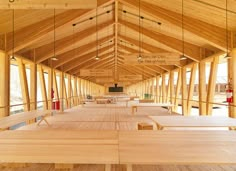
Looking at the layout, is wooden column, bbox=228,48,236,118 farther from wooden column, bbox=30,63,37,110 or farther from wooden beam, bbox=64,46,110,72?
wooden beam, bbox=64,46,110,72

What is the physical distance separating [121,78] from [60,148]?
45.5ft

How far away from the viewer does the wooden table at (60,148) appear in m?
2.10

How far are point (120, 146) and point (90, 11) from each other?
6603mm

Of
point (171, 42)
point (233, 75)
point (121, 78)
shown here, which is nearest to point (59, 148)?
point (233, 75)

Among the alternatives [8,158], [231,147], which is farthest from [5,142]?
[231,147]

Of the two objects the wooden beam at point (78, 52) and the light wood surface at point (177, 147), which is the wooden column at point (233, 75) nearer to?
the light wood surface at point (177, 147)

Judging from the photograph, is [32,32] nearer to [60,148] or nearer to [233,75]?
[60,148]

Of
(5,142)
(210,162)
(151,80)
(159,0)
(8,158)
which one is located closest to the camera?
(210,162)

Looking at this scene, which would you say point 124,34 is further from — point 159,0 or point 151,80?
point 151,80

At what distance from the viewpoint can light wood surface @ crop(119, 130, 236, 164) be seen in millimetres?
2066

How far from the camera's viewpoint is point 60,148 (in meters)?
2.45

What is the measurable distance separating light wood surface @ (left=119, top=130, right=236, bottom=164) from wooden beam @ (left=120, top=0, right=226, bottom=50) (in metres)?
5.42

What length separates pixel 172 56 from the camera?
742cm

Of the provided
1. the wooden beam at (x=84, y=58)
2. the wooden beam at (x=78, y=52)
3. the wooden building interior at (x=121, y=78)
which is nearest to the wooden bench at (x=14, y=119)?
the wooden building interior at (x=121, y=78)
